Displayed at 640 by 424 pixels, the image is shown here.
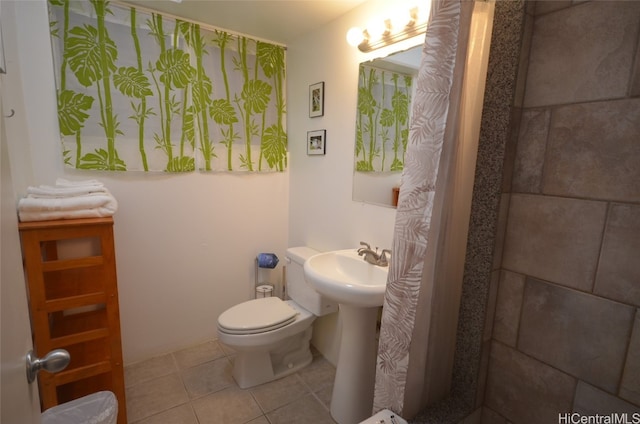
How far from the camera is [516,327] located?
1.02 m

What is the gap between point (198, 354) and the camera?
2.20 meters

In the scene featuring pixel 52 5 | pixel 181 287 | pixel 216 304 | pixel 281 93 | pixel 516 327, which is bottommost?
pixel 216 304

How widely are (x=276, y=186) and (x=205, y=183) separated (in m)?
0.55

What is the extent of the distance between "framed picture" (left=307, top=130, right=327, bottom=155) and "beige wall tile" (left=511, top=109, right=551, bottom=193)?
125 centimetres

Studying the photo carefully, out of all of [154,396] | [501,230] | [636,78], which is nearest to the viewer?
[636,78]

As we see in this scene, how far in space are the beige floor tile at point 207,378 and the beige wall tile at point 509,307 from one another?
1616 millimetres

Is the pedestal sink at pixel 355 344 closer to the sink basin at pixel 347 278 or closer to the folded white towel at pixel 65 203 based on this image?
the sink basin at pixel 347 278

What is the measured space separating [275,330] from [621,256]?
1582 mm

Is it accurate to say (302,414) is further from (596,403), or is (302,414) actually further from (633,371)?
(633,371)

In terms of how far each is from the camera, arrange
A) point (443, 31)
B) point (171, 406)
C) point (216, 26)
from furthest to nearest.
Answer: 1. point (216, 26)
2. point (171, 406)
3. point (443, 31)

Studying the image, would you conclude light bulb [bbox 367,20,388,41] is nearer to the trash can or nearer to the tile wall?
the tile wall

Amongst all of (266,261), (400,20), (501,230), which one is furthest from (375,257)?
(400,20)

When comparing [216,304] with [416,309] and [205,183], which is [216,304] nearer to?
[205,183]

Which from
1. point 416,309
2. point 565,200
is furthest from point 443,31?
point 416,309
